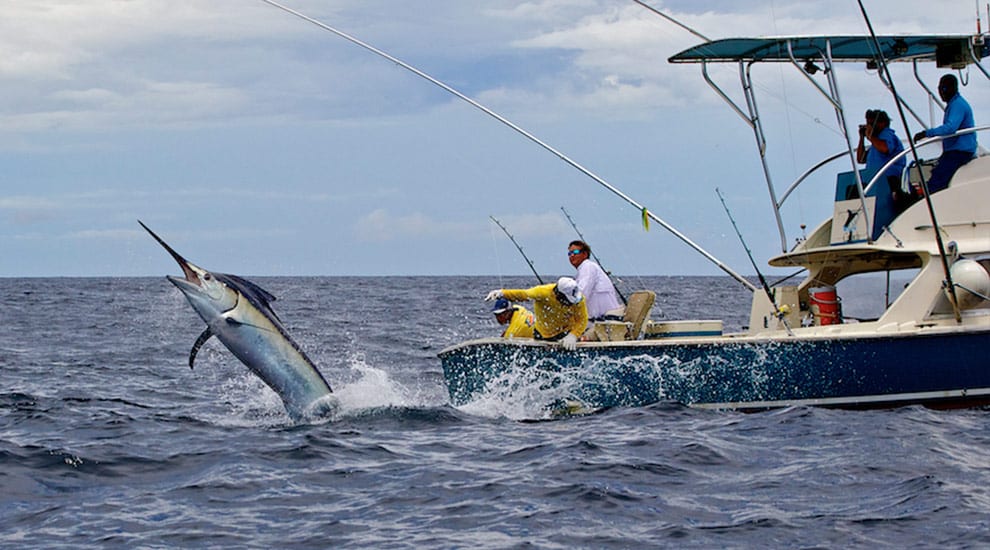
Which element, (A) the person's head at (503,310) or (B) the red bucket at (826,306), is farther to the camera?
(B) the red bucket at (826,306)

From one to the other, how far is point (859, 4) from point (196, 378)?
944 centimetres

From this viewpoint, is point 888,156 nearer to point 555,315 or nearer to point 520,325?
point 555,315

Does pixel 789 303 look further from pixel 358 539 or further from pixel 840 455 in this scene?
pixel 358 539

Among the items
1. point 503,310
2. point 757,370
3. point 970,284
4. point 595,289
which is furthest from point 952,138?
point 503,310

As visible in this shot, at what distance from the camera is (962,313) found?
9.73 m

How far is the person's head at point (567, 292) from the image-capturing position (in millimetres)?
10039

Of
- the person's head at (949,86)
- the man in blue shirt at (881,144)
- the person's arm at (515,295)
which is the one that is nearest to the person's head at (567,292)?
the person's arm at (515,295)

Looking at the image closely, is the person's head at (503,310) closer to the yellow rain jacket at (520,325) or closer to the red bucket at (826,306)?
the yellow rain jacket at (520,325)

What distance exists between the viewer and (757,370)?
388 inches

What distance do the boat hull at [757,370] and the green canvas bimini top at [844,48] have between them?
9.41ft

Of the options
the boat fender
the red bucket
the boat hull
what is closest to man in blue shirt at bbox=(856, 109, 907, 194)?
the red bucket

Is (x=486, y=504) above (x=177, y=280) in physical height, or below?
below

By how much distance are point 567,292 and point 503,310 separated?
3.54 feet

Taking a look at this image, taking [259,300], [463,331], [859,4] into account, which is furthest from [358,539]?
[463,331]
